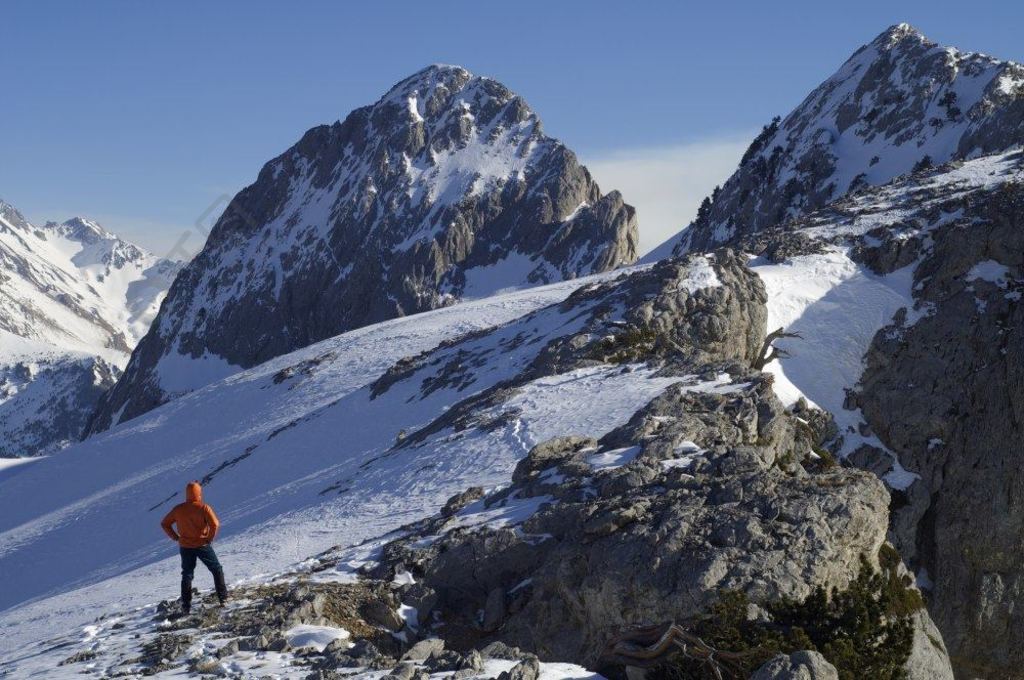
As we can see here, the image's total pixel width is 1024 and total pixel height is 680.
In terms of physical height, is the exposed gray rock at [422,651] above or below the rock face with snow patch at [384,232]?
below

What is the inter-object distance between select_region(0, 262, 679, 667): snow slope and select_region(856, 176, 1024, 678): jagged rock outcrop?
944 cm

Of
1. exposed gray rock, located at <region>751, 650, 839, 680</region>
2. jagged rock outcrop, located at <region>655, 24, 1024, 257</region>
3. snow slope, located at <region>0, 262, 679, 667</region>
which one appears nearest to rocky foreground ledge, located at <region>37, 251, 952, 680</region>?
exposed gray rock, located at <region>751, 650, 839, 680</region>

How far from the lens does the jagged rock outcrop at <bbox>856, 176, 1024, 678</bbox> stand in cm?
2969

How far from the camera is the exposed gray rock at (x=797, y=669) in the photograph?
12500 millimetres

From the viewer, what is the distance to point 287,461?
139 ft

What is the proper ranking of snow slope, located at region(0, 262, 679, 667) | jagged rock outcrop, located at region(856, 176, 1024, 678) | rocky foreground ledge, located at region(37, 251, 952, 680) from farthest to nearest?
jagged rock outcrop, located at region(856, 176, 1024, 678) < snow slope, located at region(0, 262, 679, 667) < rocky foreground ledge, located at region(37, 251, 952, 680)

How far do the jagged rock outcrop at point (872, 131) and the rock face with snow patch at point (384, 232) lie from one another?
173 feet

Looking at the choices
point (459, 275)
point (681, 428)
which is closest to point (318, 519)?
point (681, 428)

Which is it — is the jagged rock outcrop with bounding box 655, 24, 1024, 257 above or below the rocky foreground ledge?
above

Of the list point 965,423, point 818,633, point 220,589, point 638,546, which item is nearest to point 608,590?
point 638,546

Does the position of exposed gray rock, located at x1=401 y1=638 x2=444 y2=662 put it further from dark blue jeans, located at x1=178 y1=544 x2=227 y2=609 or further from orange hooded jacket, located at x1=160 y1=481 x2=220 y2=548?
orange hooded jacket, located at x1=160 y1=481 x2=220 y2=548

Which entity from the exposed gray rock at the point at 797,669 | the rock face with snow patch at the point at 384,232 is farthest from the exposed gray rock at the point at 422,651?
the rock face with snow patch at the point at 384,232

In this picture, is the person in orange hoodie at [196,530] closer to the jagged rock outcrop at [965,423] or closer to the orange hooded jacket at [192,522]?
the orange hooded jacket at [192,522]

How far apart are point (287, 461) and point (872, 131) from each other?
69057mm
